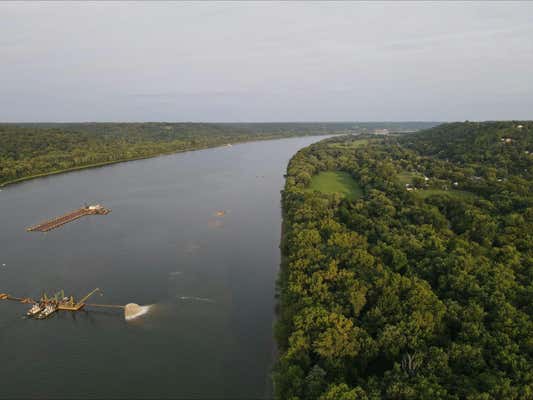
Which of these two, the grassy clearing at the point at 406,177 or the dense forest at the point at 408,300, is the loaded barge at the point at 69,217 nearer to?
the dense forest at the point at 408,300

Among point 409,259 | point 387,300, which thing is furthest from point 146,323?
point 409,259

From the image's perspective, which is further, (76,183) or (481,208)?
(76,183)

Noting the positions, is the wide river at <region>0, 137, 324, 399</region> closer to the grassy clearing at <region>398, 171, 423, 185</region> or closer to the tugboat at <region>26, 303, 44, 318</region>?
the tugboat at <region>26, 303, 44, 318</region>

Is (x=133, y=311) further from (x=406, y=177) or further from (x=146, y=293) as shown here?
(x=406, y=177)

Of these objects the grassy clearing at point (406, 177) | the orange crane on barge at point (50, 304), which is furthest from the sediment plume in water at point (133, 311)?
the grassy clearing at point (406, 177)

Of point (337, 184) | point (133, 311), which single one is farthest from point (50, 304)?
point (337, 184)

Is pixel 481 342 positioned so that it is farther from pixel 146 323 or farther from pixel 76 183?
pixel 76 183

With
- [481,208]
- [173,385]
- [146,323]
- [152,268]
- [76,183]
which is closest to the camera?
[173,385]
